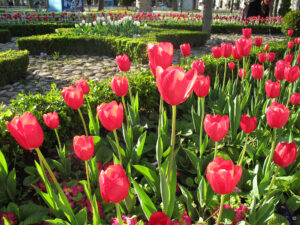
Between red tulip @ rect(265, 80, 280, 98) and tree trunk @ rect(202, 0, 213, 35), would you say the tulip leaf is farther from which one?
tree trunk @ rect(202, 0, 213, 35)

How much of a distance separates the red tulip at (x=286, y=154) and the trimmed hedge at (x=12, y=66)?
627cm

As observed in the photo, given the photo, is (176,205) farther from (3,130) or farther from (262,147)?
(3,130)

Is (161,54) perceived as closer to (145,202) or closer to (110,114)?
(110,114)

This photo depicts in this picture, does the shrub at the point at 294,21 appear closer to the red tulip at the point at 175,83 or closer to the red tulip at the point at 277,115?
the red tulip at the point at 277,115

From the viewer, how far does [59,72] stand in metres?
7.28

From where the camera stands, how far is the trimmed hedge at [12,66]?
6258 millimetres

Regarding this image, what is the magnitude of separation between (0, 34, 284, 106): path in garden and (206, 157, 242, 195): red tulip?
4768 mm

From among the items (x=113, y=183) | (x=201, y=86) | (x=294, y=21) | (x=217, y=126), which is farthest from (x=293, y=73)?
(x=294, y=21)

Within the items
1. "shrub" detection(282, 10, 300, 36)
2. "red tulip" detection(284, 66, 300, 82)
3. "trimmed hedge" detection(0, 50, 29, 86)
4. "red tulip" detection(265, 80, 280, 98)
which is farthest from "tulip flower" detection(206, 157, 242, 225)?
"shrub" detection(282, 10, 300, 36)

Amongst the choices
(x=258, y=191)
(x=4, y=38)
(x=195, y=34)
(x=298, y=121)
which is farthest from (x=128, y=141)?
(x=4, y=38)

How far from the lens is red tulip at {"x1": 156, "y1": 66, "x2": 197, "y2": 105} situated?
3.66 feet

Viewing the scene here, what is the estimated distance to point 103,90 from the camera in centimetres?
374

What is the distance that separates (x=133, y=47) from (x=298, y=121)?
5825 millimetres

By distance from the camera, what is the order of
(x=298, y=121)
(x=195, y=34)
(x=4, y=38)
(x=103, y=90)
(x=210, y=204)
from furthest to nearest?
(x=4, y=38)
(x=195, y=34)
(x=103, y=90)
(x=298, y=121)
(x=210, y=204)
